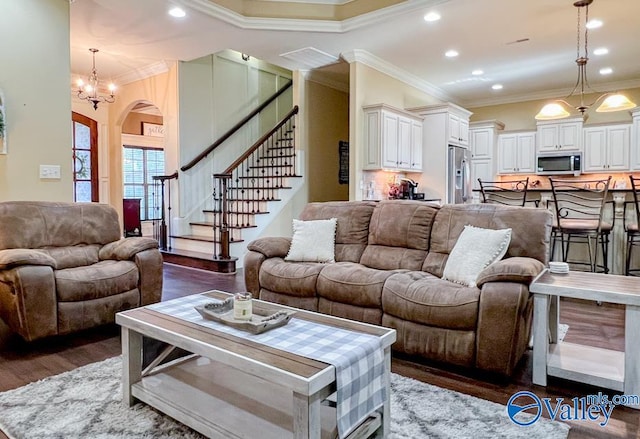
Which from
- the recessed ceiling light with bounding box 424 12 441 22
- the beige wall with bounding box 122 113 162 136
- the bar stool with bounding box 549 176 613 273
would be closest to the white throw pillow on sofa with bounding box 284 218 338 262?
the bar stool with bounding box 549 176 613 273

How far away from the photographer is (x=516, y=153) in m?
8.66

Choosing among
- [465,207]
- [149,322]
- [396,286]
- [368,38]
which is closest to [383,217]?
[465,207]

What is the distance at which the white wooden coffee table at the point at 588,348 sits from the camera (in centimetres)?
215

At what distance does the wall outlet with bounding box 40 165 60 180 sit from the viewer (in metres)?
4.02

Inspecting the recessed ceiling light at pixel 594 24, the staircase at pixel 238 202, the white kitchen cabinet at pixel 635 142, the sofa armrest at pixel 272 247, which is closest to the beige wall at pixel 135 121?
the staircase at pixel 238 202

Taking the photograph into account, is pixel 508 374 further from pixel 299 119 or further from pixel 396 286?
pixel 299 119

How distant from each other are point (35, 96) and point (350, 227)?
313 cm

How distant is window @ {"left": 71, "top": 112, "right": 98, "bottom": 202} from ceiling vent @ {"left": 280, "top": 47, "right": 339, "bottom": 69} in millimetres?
4285

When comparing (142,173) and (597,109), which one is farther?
(142,173)

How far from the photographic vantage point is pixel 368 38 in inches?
214

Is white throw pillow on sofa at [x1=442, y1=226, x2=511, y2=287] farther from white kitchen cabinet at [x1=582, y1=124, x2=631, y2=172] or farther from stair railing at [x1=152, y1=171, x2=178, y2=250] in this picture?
white kitchen cabinet at [x1=582, y1=124, x2=631, y2=172]

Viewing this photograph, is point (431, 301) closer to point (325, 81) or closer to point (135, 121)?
point (325, 81)

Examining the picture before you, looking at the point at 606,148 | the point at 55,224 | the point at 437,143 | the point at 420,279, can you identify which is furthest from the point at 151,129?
the point at 606,148

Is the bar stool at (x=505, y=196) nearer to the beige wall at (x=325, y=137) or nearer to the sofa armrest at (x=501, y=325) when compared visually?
the sofa armrest at (x=501, y=325)
